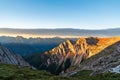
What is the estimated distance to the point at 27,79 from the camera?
86.7 metres

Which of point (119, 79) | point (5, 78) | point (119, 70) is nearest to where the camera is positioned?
point (5, 78)

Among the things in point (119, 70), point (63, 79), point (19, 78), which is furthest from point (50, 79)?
point (119, 70)

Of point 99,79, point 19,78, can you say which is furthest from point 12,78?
point 99,79

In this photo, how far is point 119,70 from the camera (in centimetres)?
14312

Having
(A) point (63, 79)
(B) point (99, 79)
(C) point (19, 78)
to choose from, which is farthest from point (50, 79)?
(B) point (99, 79)

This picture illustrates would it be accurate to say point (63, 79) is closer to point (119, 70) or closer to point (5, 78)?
point (5, 78)

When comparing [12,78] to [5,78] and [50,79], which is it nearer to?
[5,78]

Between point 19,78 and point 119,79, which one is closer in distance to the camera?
point 19,78

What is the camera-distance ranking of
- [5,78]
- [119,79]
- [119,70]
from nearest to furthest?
[5,78], [119,79], [119,70]

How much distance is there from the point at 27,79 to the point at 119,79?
103ft

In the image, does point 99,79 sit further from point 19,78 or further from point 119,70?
point 119,70

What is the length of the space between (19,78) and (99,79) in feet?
92.8

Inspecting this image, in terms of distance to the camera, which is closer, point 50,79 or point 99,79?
point 50,79

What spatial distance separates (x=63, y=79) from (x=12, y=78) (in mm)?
15701
